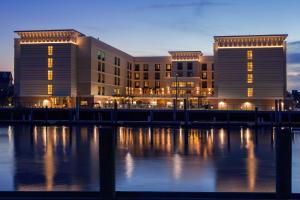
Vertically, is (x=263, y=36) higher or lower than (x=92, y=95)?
higher

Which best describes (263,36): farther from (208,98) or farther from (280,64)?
(208,98)

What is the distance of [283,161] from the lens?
32.7 feet

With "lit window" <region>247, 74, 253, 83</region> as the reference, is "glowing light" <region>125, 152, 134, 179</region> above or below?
below

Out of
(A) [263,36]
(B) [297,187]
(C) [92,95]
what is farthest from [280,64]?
(B) [297,187]

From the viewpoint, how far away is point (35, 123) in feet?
193

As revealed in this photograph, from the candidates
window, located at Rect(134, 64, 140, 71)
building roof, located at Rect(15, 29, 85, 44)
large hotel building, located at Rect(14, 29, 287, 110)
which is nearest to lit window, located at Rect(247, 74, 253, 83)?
large hotel building, located at Rect(14, 29, 287, 110)

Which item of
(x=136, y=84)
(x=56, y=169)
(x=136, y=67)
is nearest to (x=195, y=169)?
(x=56, y=169)

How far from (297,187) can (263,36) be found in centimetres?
7769

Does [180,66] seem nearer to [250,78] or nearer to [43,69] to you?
[250,78]

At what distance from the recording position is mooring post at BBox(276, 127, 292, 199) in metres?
9.82

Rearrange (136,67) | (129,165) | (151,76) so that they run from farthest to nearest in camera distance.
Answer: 1. (136,67)
2. (151,76)
3. (129,165)

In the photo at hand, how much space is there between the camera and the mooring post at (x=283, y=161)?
9.82 m

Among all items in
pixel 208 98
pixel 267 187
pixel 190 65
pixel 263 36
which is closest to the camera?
pixel 267 187

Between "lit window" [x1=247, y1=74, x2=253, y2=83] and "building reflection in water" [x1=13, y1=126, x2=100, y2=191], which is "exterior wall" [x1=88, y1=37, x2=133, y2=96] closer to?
"lit window" [x1=247, y1=74, x2=253, y2=83]
